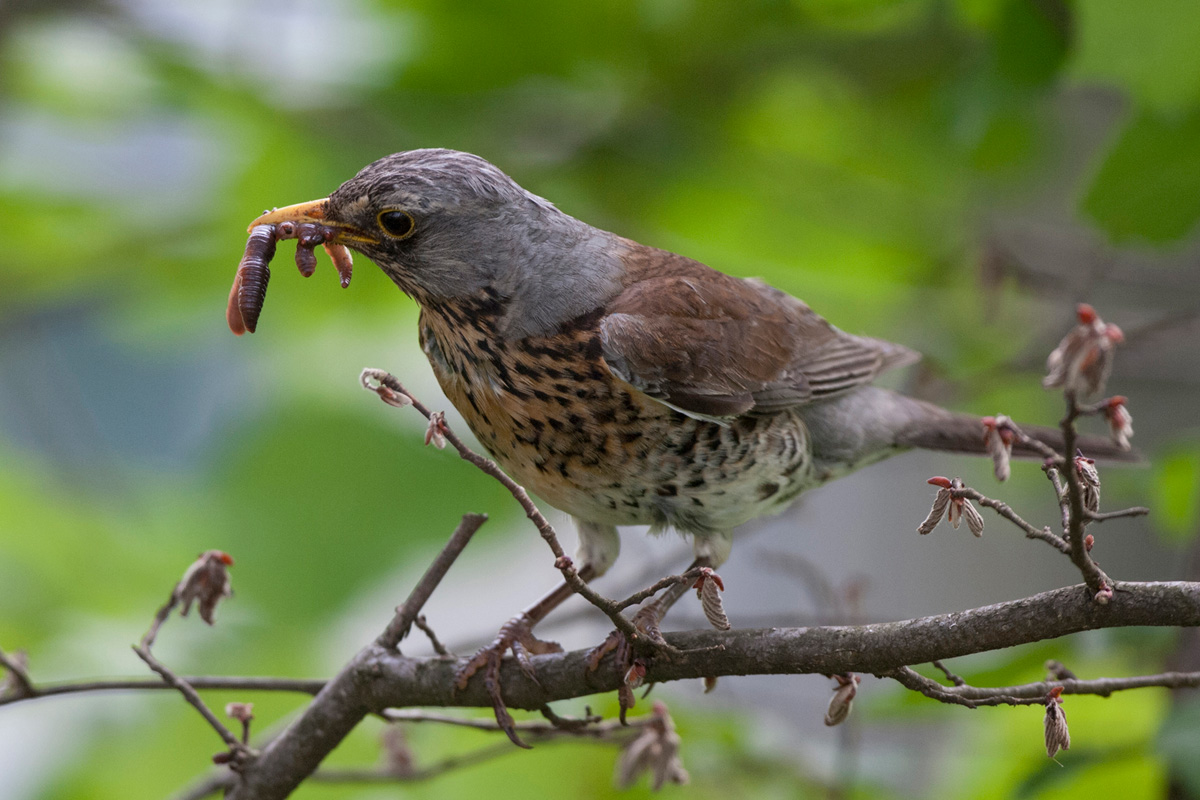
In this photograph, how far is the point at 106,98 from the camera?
14.1ft

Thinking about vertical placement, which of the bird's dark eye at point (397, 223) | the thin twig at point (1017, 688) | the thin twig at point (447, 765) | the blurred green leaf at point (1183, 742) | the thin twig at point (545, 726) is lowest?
the blurred green leaf at point (1183, 742)

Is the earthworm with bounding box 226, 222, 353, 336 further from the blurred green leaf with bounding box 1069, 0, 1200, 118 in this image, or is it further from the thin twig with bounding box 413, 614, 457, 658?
the blurred green leaf with bounding box 1069, 0, 1200, 118

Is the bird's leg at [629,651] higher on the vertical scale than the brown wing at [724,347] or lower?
lower

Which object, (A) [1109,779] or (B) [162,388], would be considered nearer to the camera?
(A) [1109,779]

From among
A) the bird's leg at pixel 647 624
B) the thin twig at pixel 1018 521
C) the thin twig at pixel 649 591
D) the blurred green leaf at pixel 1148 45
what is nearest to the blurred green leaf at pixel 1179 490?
the blurred green leaf at pixel 1148 45

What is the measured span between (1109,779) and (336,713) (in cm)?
182

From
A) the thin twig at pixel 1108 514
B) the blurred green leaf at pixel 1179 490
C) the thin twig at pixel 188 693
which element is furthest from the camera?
the blurred green leaf at pixel 1179 490

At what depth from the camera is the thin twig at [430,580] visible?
191 centimetres

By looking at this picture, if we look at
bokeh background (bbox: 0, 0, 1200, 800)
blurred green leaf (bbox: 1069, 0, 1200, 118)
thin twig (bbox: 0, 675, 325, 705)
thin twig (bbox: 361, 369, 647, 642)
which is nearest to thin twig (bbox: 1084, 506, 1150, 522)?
thin twig (bbox: 361, 369, 647, 642)

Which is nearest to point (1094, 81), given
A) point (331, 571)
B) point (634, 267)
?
point (634, 267)

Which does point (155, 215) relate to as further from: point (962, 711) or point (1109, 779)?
point (1109, 779)

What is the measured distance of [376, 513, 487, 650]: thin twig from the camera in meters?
1.91

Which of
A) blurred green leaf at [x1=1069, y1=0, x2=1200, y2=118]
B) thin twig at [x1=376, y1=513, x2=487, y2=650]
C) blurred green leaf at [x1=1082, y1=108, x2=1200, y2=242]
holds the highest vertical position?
blurred green leaf at [x1=1069, y1=0, x2=1200, y2=118]

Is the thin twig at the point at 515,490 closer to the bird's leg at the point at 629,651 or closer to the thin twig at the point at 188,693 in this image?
the bird's leg at the point at 629,651
